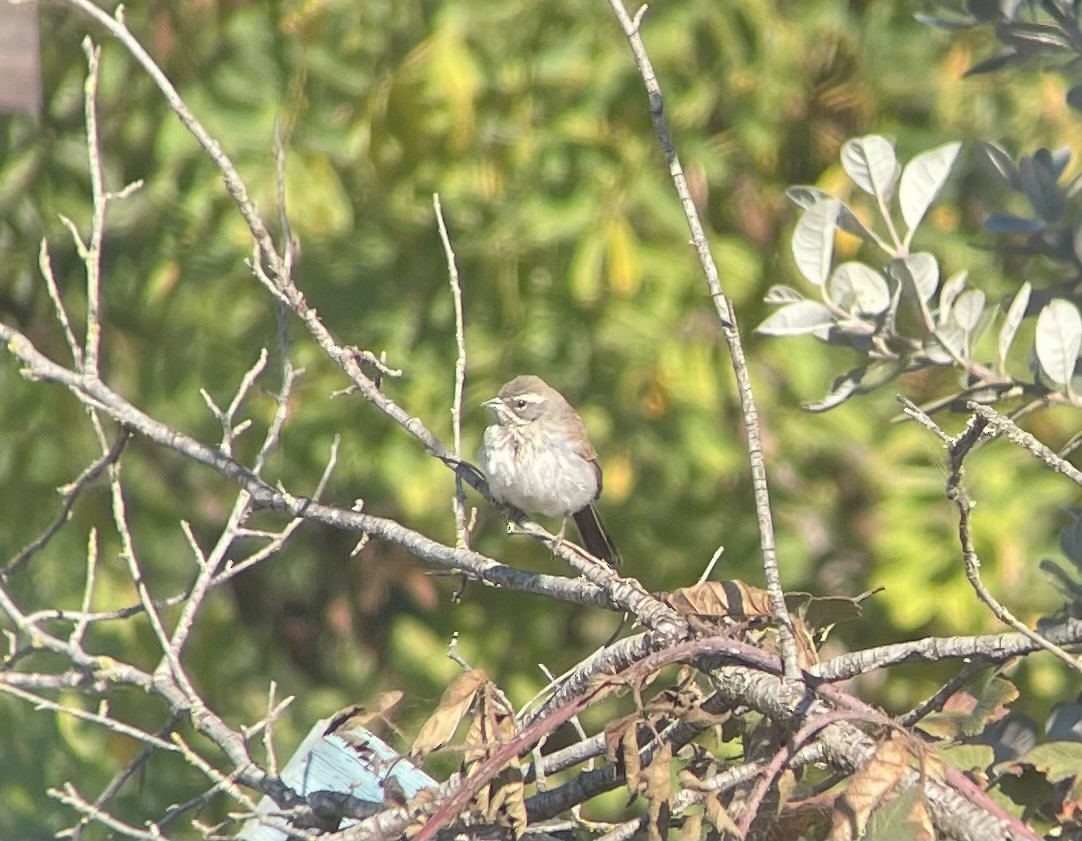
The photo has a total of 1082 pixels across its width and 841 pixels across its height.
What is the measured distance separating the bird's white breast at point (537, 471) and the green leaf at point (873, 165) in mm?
1536

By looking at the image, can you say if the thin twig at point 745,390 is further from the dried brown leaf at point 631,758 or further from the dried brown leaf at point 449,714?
the dried brown leaf at point 449,714

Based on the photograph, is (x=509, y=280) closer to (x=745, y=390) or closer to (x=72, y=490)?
(x=72, y=490)

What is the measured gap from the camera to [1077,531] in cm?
255

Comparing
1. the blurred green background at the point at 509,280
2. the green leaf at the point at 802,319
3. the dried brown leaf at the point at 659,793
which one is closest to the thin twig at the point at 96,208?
the green leaf at the point at 802,319

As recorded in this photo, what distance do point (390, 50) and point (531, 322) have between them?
1.03 meters

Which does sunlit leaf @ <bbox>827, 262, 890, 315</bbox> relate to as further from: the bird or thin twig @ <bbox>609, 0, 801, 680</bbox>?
the bird

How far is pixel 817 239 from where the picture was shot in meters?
2.79

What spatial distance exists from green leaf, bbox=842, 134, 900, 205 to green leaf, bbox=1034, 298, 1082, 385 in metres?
0.45

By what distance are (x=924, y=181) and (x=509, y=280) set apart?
2.07m

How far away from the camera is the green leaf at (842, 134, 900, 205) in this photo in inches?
111

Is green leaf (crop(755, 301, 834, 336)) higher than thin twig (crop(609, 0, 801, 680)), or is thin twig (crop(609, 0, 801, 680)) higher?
thin twig (crop(609, 0, 801, 680))

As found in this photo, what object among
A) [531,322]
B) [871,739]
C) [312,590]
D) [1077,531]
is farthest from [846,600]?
[312,590]

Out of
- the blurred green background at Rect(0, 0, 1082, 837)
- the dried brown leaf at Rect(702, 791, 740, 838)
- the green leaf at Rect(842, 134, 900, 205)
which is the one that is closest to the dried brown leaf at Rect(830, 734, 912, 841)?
the dried brown leaf at Rect(702, 791, 740, 838)

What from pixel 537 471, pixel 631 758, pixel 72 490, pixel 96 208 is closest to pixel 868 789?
pixel 631 758
